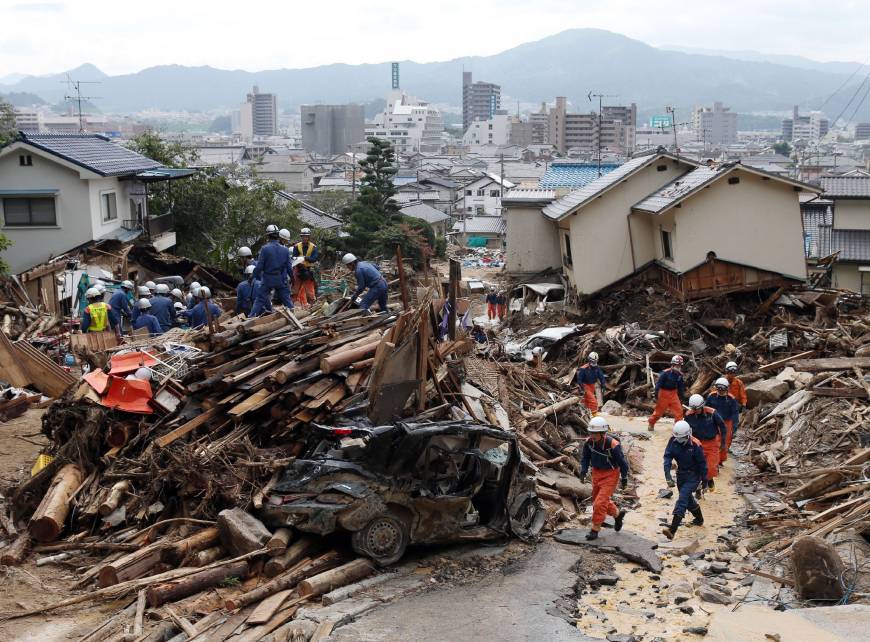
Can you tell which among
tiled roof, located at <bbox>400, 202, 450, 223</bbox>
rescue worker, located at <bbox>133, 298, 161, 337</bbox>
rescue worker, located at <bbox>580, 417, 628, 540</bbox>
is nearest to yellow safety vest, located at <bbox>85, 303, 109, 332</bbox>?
rescue worker, located at <bbox>133, 298, 161, 337</bbox>

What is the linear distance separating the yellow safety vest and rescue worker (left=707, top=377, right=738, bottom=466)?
35.5 feet

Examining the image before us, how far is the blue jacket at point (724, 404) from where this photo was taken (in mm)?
15266

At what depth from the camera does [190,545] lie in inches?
394

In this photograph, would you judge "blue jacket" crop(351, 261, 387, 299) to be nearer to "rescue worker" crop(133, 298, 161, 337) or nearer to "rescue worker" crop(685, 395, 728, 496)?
"rescue worker" crop(133, 298, 161, 337)

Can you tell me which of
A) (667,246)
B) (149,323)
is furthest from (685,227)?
(149,323)

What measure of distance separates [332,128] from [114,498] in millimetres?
153735

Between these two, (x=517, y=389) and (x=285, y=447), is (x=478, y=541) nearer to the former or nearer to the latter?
(x=285, y=447)

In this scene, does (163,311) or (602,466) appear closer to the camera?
(602,466)

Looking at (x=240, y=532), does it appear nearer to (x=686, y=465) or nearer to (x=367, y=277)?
(x=367, y=277)

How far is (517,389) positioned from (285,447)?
7242 mm

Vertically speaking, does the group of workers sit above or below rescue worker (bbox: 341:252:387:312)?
below

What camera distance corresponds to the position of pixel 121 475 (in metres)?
11.1

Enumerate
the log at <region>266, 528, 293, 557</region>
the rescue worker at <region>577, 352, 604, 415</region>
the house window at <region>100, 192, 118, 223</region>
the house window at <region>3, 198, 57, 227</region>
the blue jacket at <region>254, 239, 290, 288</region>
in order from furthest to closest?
1. the house window at <region>100, 192, 118, 223</region>
2. the house window at <region>3, 198, 57, 227</region>
3. the rescue worker at <region>577, 352, 604, 415</region>
4. the blue jacket at <region>254, 239, 290, 288</region>
5. the log at <region>266, 528, 293, 557</region>

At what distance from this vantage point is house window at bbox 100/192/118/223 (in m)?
29.4
